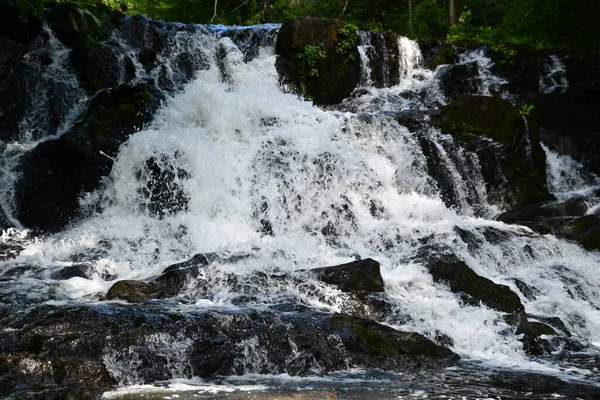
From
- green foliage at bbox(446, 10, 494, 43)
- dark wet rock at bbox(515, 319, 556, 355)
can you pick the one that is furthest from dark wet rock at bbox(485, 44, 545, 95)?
dark wet rock at bbox(515, 319, 556, 355)

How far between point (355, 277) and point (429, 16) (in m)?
17.6

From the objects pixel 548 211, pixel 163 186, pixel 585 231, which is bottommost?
pixel 585 231

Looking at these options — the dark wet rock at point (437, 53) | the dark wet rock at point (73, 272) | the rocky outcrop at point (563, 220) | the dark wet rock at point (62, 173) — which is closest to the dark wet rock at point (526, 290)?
the rocky outcrop at point (563, 220)

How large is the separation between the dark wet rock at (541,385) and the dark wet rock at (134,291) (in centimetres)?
445

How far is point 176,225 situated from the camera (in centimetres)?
1159

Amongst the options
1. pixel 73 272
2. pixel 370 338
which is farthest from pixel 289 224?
pixel 370 338

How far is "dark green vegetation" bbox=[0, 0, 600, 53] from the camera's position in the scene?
16.0 m

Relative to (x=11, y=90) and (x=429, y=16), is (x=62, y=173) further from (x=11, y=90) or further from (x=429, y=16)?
(x=429, y=16)

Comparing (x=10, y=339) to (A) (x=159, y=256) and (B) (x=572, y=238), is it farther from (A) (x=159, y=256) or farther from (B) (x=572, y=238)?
(B) (x=572, y=238)

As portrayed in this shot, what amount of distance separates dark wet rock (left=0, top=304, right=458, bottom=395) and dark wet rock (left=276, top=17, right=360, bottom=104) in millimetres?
11231

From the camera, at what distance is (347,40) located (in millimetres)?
18094

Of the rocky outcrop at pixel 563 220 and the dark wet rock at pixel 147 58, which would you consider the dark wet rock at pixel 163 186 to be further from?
the rocky outcrop at pixel 563 220

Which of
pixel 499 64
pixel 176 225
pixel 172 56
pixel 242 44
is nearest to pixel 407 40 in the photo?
pixel 499 64

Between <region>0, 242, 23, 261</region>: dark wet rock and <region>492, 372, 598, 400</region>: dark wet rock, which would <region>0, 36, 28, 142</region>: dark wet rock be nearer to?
<region>0, 242, 23, 261</region>: dark wet rock
